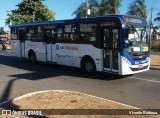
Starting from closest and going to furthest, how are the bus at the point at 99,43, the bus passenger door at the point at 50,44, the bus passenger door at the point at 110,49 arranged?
the bus at the point at 99,43
the bus passenger door at the point at 110,49
the bus passenger door at the point at 50,44

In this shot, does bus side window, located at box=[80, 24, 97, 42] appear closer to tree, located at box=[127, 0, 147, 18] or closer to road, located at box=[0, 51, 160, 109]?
road, located at box=[0, 51, 160, 109]

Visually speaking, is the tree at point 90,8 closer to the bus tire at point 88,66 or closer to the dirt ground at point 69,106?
the bus tire at point 88,66

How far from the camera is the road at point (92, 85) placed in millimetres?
10289

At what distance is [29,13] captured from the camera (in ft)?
196

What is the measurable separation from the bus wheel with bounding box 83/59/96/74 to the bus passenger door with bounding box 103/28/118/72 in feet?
3.44

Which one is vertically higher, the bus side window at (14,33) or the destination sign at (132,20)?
the destination sign at (132,20)

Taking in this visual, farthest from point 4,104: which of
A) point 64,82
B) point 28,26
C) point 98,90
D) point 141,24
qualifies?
point 28,26

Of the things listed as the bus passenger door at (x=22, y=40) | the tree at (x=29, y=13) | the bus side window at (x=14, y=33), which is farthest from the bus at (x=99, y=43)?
the tree at (x=29, y=13)

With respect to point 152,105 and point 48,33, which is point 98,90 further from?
point 48,33

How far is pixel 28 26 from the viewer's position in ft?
70.0

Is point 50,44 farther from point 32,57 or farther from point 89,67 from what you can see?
point 89,67

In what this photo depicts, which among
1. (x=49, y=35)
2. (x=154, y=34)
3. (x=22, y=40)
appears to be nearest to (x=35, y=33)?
(x=49, y=35)

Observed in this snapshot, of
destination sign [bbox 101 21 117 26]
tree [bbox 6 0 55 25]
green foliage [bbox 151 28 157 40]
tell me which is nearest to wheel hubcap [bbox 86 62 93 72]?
destination sign [bbox 101 21 117 26]

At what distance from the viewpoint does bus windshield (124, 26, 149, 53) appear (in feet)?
45.5
